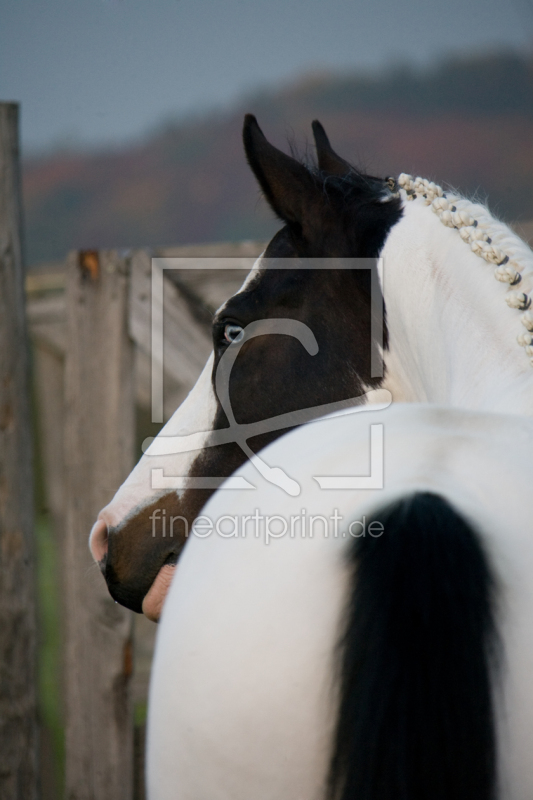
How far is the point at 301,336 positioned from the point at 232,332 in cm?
16

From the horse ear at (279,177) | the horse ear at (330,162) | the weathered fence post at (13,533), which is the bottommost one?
the weathered fence post at (13,533)

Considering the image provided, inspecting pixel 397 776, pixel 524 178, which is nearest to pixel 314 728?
pixel 397 776

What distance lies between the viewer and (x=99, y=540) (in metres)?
1.42

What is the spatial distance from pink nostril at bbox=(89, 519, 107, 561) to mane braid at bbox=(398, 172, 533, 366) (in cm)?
89

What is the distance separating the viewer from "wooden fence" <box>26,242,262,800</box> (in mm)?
2326

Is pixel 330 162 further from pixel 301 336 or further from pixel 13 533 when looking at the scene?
pixel 13 533

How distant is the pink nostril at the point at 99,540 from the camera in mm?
1417

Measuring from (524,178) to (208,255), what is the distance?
192 centimetres

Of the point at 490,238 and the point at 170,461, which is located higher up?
the point at 490,238

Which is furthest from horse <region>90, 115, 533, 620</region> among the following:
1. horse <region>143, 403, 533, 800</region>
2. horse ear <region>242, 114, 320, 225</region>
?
horse <region>143, 403, 533, 800</region>

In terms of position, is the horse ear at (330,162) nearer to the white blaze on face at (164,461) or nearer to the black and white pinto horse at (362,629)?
the white blaze on face at (164,461)

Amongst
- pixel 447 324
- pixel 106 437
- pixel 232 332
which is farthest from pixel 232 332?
pixel 106 437

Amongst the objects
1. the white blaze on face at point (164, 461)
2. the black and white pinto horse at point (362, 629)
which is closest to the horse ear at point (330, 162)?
the white blaze on face at point (164, 461)

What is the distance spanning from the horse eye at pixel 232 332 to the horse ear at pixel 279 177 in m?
0.25
